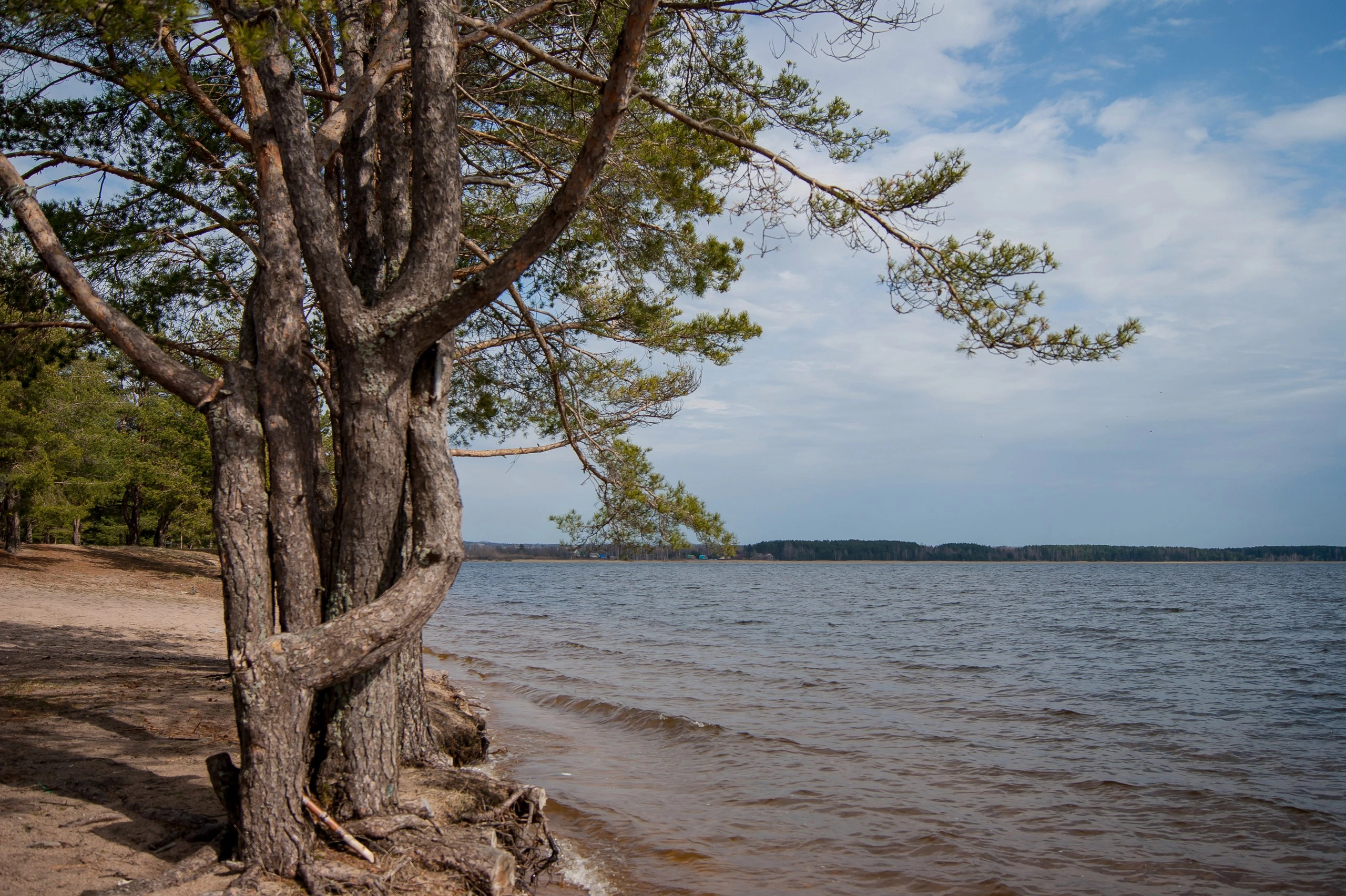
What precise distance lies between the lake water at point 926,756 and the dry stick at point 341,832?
6.65 ft

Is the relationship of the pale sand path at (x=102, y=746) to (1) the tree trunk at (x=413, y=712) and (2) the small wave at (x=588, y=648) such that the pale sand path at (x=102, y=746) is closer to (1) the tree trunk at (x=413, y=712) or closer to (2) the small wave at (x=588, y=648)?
(1) the tree trunk at (x=413, y=712)

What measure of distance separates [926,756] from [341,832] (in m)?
7.33

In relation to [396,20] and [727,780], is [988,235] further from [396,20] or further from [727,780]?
[727,780]

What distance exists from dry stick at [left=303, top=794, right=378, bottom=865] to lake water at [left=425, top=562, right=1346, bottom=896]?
2026 millimetres

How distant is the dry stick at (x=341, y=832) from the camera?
3.80 m

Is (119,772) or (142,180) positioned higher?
(142,180)

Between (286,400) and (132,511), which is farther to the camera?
(132,511)

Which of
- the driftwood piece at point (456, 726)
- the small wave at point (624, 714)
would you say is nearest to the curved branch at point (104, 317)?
the driftwood piece at point (456, 726)

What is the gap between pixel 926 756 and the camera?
9344 mm

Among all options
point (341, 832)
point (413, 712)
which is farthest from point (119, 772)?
point (341, 832)

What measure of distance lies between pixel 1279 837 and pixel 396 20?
924 centimetres

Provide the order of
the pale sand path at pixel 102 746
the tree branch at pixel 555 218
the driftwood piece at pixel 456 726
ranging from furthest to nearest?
the driftwood piece at pixel 456 726 < the pale sand path at pixel 102 746 < the tree branch at pixel 555 218

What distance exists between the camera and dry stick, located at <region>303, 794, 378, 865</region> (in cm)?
380

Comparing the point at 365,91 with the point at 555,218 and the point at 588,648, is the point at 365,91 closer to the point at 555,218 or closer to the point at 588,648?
the point at 555,218
